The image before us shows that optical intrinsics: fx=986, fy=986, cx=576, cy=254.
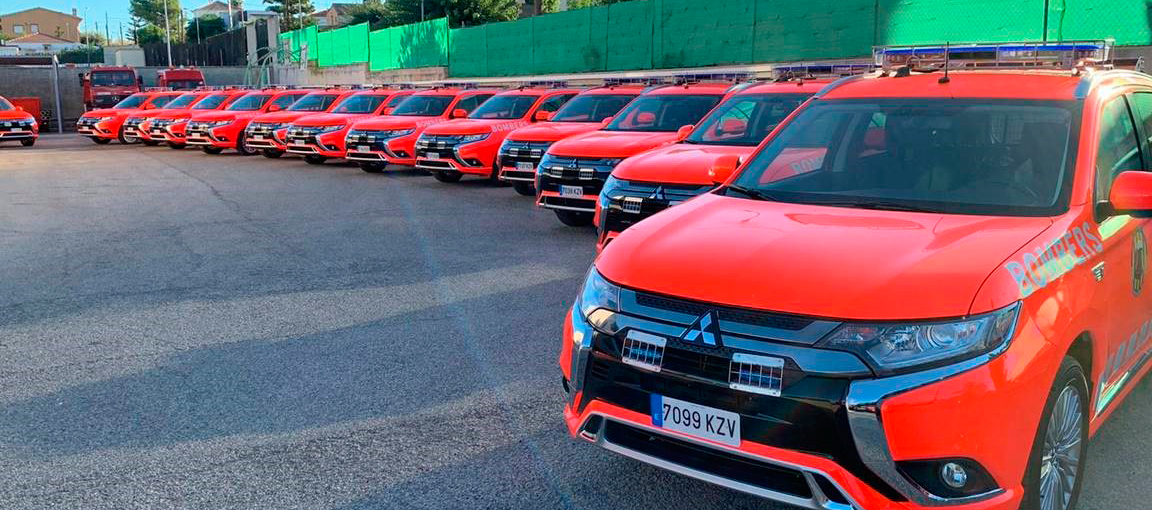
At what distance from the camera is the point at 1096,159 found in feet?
13.7

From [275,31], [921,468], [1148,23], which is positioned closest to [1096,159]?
[921,468]

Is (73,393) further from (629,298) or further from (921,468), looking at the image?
(921,468)

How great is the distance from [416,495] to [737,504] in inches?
52.3

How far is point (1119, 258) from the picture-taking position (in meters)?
4.08

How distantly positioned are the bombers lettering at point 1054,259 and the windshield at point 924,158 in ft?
0.58

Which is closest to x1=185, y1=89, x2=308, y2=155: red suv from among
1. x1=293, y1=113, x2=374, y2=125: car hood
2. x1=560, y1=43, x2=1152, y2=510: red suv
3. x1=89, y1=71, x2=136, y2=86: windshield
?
x1=293, y1=113, x2=374, y2=125: car hood

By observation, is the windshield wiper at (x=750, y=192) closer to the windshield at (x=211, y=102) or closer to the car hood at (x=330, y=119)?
the car hood at (x=330, y=119)

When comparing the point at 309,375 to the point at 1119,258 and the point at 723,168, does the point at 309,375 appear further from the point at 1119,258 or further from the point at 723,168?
the point at 1119,258

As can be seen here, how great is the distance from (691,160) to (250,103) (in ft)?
62.9

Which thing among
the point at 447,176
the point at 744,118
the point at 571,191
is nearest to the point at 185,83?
the point at 447,176

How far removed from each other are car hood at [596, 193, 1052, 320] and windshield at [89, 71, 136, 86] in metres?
38.1

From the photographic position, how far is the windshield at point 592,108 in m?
14.3

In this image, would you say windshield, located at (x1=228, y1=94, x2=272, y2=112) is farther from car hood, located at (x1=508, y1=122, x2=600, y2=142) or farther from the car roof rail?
the car roof rail

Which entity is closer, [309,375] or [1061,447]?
[1061,447]
